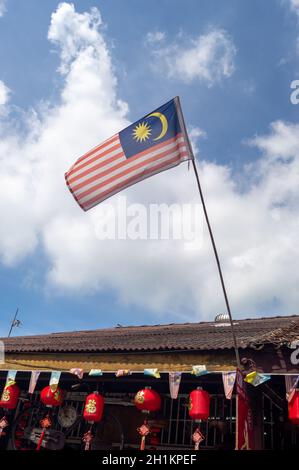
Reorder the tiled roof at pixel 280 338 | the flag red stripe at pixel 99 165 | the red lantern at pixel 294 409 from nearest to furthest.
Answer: the red lantern at pixel 294 409
the tiled roof at pixel 280 338
the flag red stripe at pixel 99 165

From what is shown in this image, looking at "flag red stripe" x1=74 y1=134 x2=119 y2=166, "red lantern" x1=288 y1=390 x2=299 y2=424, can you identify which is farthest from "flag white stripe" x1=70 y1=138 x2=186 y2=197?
"red lantern" x1=288 y1=390 x2=299 y2=424

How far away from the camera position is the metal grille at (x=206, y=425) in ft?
33.2

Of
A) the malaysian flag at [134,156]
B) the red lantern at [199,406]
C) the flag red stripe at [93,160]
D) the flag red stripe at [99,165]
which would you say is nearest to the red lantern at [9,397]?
the red lantern at [199,406]

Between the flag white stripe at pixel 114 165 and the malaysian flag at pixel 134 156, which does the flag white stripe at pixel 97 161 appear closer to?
the malaysian flag at pixel 134 156

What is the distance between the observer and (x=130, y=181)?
29.9ft

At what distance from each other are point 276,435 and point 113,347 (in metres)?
5.06

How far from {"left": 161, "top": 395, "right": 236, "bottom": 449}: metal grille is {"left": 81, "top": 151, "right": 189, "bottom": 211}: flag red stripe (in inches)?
255

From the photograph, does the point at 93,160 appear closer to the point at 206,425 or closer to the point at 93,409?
the point at 93,409

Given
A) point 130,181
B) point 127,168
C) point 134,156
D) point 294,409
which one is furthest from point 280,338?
point 134,156

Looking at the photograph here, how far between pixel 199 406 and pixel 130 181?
5.63 metres

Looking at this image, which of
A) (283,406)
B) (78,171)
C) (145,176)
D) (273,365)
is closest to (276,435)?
(283,406)

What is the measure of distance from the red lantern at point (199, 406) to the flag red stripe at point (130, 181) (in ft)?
17.4

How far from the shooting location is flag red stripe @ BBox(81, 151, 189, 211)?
8891 mm
